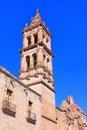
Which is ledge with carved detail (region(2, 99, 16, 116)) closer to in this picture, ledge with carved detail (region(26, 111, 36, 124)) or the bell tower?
ledge with carved detail (region(26, 111, 36, 124))

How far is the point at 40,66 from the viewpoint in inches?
1064

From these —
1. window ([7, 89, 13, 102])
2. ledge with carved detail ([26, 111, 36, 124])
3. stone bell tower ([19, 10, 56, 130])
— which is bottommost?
ledge with carved detail ([26, 111, 36, 124])

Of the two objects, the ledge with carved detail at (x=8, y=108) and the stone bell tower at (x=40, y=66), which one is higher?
the stone bell tower at (x=40, y=66)

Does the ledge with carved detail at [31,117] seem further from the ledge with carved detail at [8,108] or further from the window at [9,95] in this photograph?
the window at [9,95]

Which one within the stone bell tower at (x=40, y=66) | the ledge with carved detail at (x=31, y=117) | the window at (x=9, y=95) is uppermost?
the stone bell tower at (x=40, y=66)

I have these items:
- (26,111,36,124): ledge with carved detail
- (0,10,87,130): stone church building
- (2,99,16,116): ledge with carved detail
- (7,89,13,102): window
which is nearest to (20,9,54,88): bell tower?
(0,10,87,130): stone church building

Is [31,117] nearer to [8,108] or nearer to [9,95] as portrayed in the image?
[9,95]

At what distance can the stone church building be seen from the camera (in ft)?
61.4

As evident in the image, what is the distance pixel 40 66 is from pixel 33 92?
482 cm

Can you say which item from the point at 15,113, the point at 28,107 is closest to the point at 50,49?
the point at 28,107

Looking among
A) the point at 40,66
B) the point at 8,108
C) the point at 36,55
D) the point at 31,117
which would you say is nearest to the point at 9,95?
the point at 8,108

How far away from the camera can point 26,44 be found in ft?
101

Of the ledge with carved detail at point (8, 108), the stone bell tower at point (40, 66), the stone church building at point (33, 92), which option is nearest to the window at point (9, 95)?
the stone church building at point (33, 92)

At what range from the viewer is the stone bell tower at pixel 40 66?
980 inches
